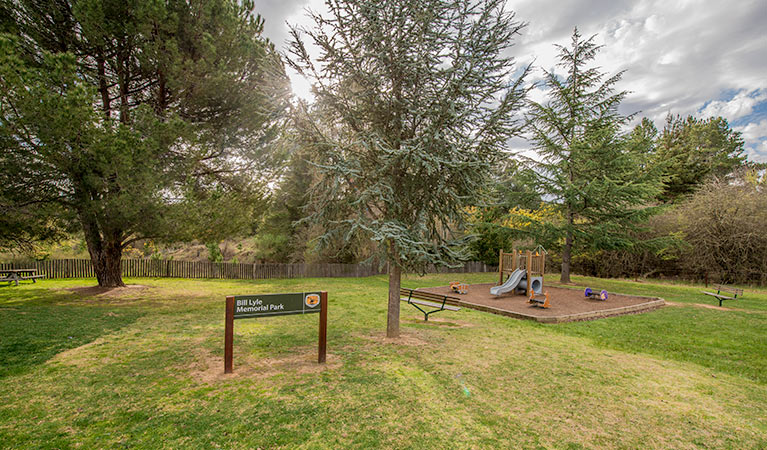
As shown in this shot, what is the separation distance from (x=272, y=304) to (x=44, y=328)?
5.89 m

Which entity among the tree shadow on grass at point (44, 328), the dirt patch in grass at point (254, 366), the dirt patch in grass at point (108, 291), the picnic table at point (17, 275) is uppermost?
the picnic table at point (17, 275)

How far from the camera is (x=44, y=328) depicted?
22.5ft

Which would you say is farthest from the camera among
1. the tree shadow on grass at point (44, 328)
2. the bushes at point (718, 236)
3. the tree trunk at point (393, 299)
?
the bushes at point (718, 236)

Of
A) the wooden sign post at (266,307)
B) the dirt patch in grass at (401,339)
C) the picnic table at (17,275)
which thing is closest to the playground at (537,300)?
the dirt patch in grass at (401,339)

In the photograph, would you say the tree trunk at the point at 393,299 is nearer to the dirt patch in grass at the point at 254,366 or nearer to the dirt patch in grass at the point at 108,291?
the dirt patch in grass at the point at 254,366

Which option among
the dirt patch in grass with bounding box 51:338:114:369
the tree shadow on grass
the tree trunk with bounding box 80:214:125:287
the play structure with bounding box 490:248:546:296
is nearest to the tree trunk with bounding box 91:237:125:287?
the tree trunk with bounding box 80:214:125:287

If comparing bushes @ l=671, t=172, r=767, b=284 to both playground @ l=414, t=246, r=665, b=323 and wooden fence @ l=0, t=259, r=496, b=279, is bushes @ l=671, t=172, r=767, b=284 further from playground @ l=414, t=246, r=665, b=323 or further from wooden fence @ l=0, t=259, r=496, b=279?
wooden fence @ l=0, t=259, r=496, b=279

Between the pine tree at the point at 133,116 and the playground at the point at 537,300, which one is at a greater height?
the pine tree at the point at 133,116

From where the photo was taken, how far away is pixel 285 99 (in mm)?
5680

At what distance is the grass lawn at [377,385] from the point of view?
3.15 m

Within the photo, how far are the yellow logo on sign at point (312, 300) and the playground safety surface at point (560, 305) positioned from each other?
13.8 feet

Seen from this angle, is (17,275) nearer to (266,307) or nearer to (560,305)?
(266,307)

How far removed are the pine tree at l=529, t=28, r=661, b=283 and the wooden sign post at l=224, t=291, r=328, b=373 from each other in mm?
14380

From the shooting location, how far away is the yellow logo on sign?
5.00 meters
